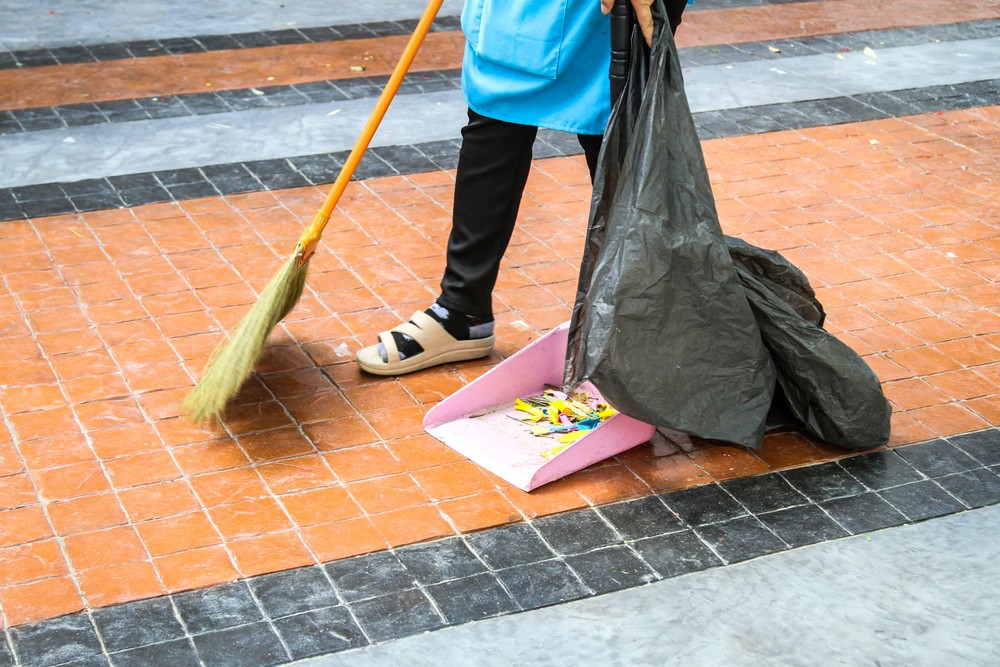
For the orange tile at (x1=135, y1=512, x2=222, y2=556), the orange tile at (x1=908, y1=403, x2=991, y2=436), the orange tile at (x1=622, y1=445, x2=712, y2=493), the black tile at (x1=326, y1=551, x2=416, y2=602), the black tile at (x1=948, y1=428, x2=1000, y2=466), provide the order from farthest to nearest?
1. the orange tile at (x1=908, y1=403, x2=991, y2=436)
2. the black tile at (x1=948, y1=428, x2=1000, y2=466)
3. the orange tile at (x1=622, y1=445, x2=712, y2=493)
4. the orange tile at (x1=135, y1=512, x2=222, y2=556)
5. the black tile at (x1=326, y1=551, x2=416, y2=602)

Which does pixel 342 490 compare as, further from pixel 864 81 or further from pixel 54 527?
pixel 864 81

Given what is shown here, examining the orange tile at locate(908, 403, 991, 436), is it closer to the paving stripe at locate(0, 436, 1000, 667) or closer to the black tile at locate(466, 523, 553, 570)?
the paving stripe at locate(0, 436, 1000, 667)

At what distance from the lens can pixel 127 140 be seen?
17.3ft

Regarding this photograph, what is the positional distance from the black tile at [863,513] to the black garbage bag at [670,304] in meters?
0.21

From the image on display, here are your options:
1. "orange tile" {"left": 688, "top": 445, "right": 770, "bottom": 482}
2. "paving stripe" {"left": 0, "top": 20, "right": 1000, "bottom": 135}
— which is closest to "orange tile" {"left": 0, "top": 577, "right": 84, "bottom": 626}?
"orange tile" {"left": 688, "top": 445, "right": 770, "bottom": 482}

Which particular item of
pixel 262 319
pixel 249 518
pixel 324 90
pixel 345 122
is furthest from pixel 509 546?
pixel 324 90

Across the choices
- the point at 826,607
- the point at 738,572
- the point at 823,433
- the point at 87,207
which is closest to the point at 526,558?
the point at 738,572

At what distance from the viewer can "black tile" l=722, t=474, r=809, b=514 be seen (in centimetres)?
314

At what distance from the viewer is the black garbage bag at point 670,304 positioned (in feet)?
9.93

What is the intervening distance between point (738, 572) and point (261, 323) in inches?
56.3

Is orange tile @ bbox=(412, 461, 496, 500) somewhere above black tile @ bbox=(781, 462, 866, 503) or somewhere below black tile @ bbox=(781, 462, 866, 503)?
below

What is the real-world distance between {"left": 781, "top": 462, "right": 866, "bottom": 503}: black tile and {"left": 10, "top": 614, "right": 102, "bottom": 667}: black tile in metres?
1.77

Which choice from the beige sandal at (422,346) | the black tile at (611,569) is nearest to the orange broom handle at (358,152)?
the beige sandal at (422,346)

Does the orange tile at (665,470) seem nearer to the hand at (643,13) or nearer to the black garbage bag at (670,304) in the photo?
the black garbage bag at (670,304)
